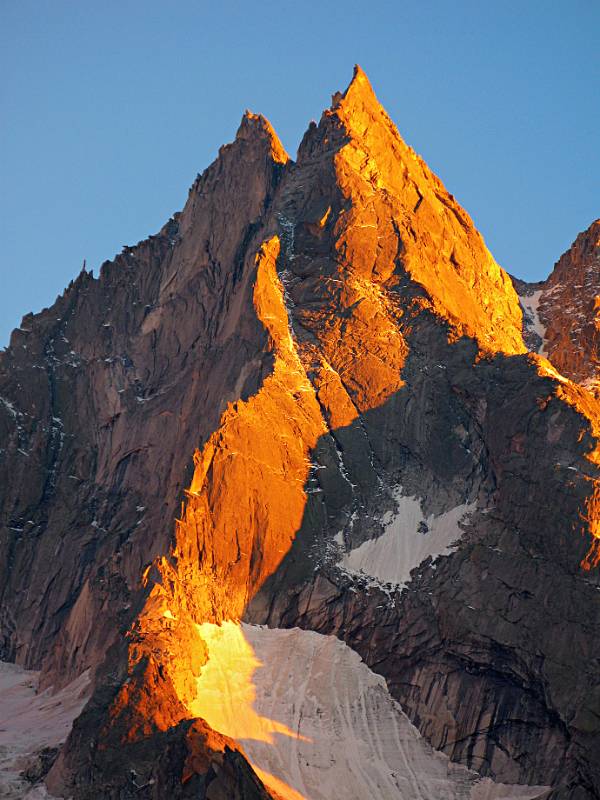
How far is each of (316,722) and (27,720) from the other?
31.1m

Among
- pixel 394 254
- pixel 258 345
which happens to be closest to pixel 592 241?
pixel 394 254

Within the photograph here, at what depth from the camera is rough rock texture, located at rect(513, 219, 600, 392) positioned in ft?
591

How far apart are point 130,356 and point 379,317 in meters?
32.6

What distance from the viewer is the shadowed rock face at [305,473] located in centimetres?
13738

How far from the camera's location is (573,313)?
187 meters

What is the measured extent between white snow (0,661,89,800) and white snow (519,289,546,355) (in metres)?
56.4

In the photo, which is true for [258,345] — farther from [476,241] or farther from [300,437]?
[476,241]

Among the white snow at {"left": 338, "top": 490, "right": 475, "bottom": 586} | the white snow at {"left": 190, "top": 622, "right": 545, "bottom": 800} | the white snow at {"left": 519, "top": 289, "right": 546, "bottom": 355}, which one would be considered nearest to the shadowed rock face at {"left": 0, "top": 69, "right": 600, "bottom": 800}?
the white snow at {"left": 338, "top": 490, "right": 475, "bottom": 586}

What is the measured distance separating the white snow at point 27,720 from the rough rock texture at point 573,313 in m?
53.6

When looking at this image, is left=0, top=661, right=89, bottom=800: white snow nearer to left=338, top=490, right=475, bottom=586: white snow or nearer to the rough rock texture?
left=338, top=490, right=475, bottom=586: white snow

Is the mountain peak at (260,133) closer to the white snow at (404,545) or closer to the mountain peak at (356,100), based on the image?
the mountain peak at (356,100)

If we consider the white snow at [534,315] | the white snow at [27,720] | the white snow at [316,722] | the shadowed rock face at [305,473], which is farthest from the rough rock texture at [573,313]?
the white snow at [27,720]

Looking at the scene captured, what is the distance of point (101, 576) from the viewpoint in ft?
561

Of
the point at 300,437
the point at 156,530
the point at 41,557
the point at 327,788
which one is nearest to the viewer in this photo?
the point at 327,788
